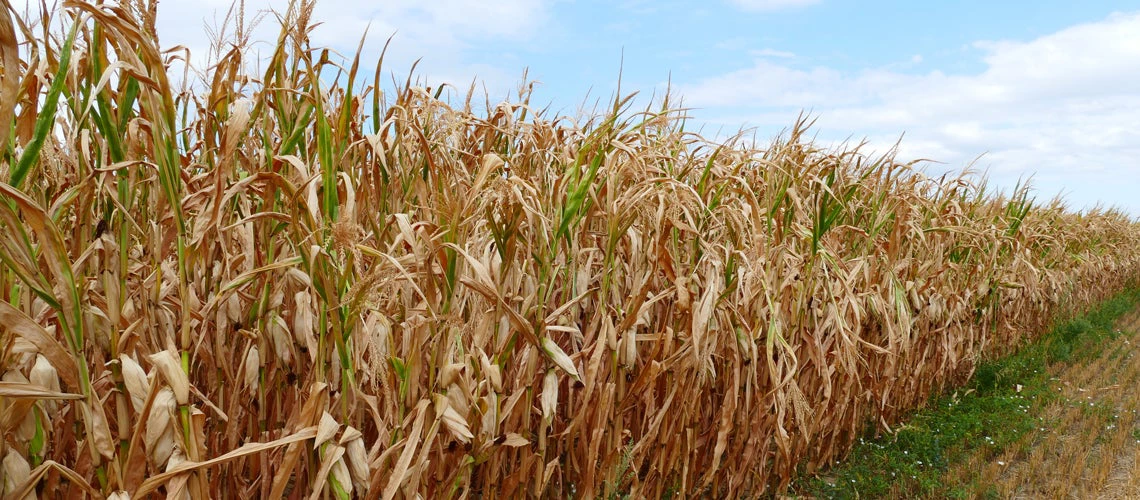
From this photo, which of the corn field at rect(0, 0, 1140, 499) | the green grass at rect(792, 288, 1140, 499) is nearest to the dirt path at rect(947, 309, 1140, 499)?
the green grass at rect(792, 288, 1140, 499)

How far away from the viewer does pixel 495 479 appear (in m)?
2.04

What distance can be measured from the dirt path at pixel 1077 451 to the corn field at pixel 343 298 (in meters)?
1.49

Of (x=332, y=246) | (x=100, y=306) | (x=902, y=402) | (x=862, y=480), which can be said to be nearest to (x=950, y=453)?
(x=902, y=402)

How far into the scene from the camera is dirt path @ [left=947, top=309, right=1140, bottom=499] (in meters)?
3.80

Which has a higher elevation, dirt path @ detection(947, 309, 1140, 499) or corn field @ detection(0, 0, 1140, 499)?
corn field @ detection(0, 0, 1140, 499)

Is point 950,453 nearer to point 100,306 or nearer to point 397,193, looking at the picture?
point 397,193

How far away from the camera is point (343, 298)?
1.36 metres

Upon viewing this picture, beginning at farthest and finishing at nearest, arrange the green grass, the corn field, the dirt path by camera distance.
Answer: the dirt path < the green grass < the corn field

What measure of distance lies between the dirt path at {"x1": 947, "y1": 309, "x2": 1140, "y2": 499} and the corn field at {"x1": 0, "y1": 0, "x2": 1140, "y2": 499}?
149 cm

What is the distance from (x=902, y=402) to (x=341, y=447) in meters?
4.04

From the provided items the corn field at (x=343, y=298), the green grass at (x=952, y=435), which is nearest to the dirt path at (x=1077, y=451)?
the green grass at (x=952, y=435)

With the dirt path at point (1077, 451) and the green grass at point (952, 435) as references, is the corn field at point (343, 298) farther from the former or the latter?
the dirt path at point (1077, 451)

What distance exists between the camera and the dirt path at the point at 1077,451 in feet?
12.5

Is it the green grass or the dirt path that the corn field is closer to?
the green grass
